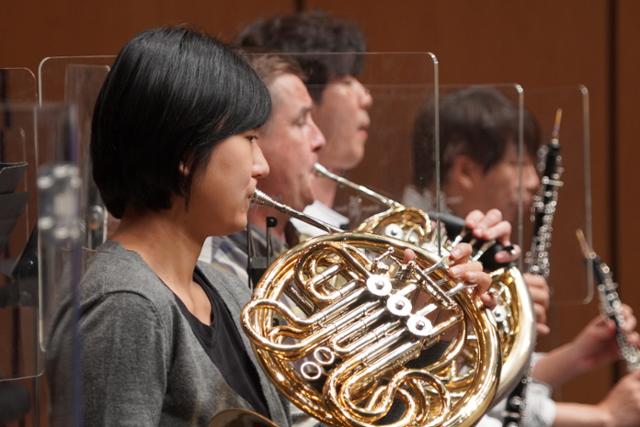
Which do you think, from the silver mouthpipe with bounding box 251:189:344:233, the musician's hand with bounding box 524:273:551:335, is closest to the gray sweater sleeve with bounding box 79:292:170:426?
the silver mouthpipe with bounding box 251:189:344:233

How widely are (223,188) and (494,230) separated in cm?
54

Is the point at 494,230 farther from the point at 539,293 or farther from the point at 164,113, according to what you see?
the point at 164,113

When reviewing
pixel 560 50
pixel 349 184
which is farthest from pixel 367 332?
pixel 560 50

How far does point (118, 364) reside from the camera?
100cm

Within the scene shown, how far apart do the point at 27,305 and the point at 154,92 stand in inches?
10.1

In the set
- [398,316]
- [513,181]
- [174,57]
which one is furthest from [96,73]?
[513,181]

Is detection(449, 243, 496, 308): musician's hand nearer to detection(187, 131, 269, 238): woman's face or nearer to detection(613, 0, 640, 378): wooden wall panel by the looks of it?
detection(187, 131, 269, 238): woman's face

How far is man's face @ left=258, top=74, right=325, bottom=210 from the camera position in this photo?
1.43 metres

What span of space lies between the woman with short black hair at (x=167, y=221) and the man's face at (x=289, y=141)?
0.27 m

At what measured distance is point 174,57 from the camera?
3.59ft

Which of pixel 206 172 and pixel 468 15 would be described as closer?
pixel 206 172

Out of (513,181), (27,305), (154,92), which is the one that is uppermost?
(154,92)

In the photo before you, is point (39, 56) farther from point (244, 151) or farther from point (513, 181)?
point (244, 151)

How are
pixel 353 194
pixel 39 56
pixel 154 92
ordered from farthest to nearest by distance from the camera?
pixel 39 56
pixel 353 194
pixel 154 92
